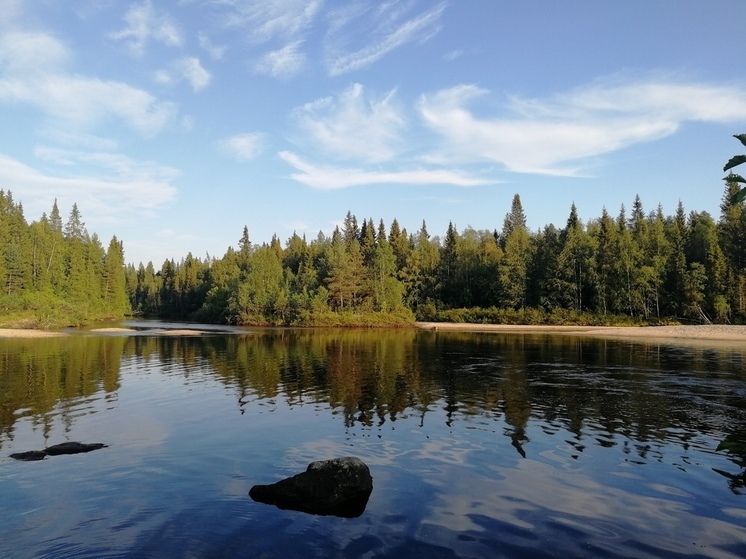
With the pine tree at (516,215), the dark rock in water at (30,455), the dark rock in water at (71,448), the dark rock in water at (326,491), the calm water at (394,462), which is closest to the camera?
the calm water at (394,462)

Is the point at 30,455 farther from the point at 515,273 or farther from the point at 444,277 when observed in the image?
the point at 444,277

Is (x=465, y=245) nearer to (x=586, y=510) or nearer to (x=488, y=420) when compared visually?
(x=488, y=420)

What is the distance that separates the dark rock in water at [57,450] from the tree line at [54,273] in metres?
85.2

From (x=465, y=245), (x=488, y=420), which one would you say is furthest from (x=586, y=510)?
(x=465, y=245)

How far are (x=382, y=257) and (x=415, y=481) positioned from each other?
10131cm

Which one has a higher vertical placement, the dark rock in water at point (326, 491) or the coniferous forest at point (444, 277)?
the coniferous forest at point (444, 277)

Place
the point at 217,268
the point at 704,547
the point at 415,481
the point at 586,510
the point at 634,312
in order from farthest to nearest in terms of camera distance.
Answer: the point at 217,268
the point at 634,312
the point at 415,481
the point at 586,510
the point at 704,547

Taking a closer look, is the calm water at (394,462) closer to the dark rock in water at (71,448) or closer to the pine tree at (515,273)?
the dark rock in water at (71,448)

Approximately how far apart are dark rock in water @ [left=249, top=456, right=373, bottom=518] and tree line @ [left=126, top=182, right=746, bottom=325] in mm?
85220

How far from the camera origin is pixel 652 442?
17.0 metres

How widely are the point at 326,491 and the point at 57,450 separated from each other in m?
10.4

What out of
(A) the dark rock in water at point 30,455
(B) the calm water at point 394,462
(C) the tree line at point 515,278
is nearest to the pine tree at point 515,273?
(C) the tree line at point 515,278

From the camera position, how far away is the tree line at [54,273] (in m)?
93.8

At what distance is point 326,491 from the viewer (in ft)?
38.6
